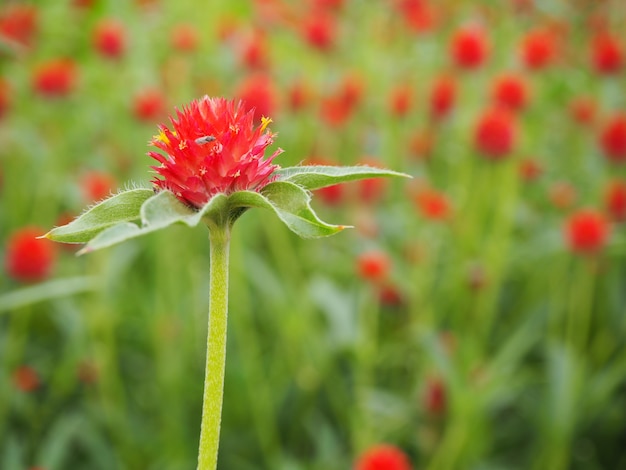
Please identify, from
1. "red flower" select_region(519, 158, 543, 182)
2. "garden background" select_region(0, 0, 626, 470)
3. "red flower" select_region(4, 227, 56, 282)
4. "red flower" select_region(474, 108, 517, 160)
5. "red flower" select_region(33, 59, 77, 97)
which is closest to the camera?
"red flower" select_region(4, 227, 56, 282)

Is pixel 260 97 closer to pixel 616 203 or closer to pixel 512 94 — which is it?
pixel 512 94

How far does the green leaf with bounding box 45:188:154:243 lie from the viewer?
0.54 m

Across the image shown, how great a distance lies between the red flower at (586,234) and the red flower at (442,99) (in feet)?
2.43

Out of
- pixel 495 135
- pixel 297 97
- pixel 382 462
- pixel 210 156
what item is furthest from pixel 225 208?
pixel 297 97

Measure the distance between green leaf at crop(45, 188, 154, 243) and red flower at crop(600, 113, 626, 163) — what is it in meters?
1.95

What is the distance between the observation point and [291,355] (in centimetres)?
208

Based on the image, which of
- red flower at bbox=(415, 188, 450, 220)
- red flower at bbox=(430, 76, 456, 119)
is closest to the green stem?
red flower at bbox=(415, 188, 450, 220)

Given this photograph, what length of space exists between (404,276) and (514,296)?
555mm

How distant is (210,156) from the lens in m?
0.57

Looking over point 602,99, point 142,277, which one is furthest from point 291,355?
point 602,99

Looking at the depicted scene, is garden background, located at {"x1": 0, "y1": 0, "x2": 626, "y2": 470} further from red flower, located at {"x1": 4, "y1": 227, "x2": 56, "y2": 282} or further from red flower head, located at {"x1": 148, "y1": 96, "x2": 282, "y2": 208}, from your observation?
red flower head, located at {"x1": 148, "y1": 96, "x2": 282, "y2": 208}

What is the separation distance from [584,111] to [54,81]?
1757 mm

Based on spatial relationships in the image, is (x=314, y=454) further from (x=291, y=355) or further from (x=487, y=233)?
(x=487, y=233)

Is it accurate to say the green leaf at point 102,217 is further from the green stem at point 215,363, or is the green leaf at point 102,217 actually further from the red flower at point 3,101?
the red flower at point 3,101
